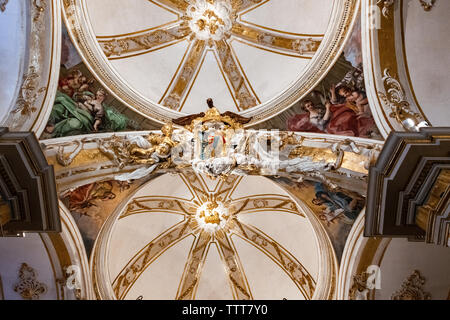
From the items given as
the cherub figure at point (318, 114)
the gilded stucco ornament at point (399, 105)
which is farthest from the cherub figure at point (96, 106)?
the gilded stucco ornament at point (399, 105)

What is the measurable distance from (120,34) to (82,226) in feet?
15.1

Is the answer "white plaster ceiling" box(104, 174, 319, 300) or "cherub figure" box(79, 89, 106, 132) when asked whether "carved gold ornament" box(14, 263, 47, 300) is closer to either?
"white plaster ceiling" box(104, 174, 319, 300)

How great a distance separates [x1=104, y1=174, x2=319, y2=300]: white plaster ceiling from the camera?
37.9 feet

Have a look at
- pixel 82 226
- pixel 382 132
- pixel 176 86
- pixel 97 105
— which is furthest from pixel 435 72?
pixel 82 226

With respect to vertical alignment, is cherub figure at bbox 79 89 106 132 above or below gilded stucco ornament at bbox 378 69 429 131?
above

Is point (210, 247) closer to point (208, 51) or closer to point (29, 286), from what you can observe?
point (29, 286)

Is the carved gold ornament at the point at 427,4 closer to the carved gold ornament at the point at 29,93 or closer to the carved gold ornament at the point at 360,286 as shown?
the carved gold ornament at the point at 360,286

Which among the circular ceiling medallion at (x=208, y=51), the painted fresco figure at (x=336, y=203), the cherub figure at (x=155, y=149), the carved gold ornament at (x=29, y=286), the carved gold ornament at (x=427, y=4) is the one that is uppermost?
the circular ceiling medallion at (x=208, y=51)

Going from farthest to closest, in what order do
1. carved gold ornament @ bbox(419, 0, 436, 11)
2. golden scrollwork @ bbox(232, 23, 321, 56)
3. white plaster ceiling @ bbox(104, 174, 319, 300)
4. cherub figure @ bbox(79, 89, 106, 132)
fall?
white plaster ceiling @ bbox(104, 174, 319, 300)
golden scrollwork @ bbox(232, 23, 321, 56)
cherub figure @ bbox(79, 89, 106, 132)
carved gold ornament @ bbox(419, 0, 436, 11)

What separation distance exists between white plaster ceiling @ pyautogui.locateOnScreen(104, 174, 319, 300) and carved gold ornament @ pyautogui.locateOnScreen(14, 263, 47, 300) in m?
1.79

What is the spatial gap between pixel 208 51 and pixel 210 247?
602cm

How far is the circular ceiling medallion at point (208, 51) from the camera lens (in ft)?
30.9

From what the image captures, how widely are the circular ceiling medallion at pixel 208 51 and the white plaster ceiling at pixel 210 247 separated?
7.82 ft

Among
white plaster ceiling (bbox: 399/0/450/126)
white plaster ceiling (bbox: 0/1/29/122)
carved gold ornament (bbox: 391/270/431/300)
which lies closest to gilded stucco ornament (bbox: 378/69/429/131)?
white plaster ceiling (bbox: 399/0/450/126)
